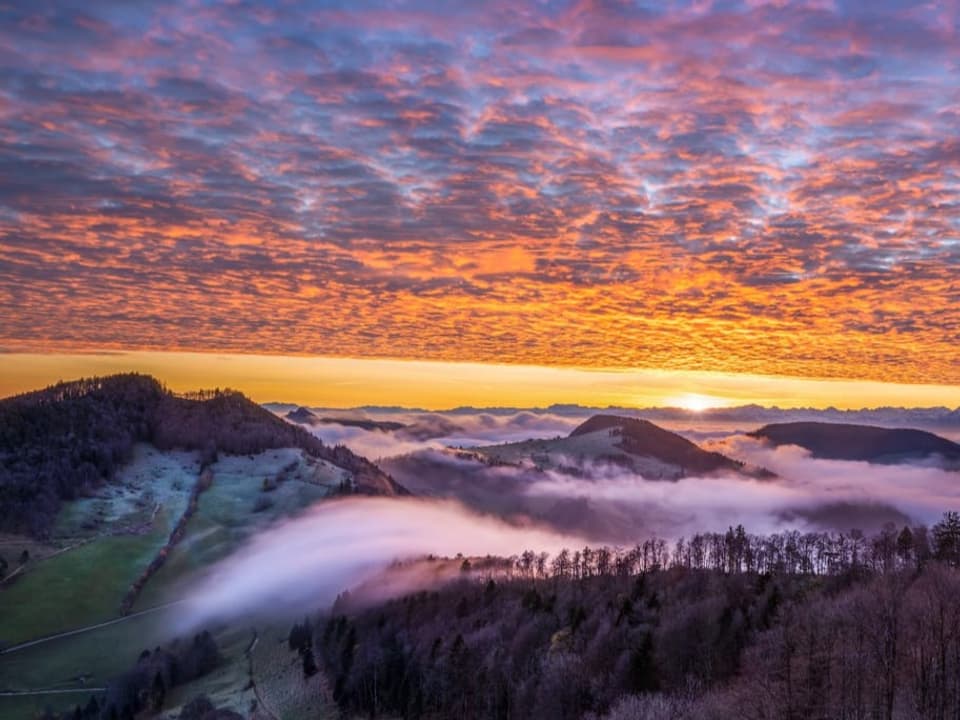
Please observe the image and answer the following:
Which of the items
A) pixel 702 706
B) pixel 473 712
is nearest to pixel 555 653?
pixel 473 712

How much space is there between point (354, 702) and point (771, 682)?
112 m

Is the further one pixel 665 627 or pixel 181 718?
pixel 181 718

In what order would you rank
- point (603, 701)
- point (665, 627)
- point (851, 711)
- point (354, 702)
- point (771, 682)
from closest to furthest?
point (851, 711) → point (771, 682) → point (603, 701) → point (665, 627) → point (354, 702)

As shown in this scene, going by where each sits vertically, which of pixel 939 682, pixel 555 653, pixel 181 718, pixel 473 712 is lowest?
pixel 181 718

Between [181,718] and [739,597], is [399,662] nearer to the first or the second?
[181,718]

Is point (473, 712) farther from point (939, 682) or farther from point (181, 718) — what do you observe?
point (939, 682)

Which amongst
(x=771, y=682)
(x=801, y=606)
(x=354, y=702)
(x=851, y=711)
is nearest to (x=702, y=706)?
(x=771, y=682)

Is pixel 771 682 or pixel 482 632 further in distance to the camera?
pixel 482 632

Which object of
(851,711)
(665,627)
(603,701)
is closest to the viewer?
(851,711)

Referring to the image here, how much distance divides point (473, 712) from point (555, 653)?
20657 millimetres

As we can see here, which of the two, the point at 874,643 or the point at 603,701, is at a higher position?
the point at 874,643

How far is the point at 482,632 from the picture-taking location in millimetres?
193875

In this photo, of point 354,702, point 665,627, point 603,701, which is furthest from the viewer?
point 354,702

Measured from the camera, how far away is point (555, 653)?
171 m
